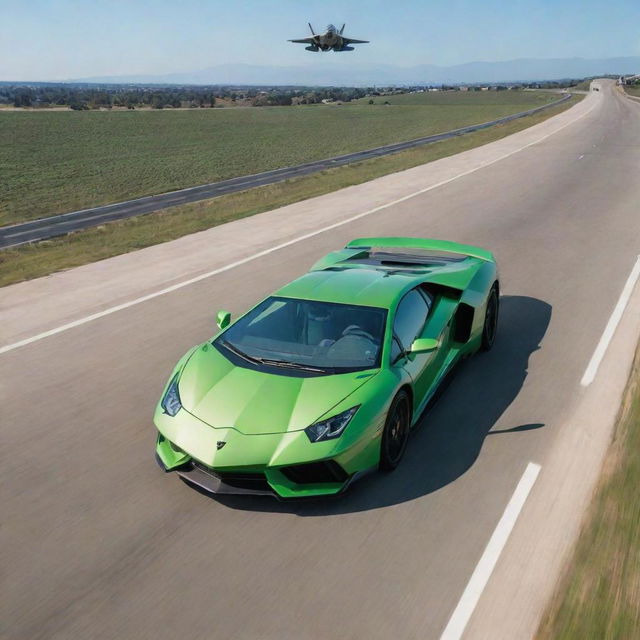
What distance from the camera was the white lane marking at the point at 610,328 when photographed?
7.74 metres

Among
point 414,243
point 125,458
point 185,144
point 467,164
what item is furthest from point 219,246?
point 185,144

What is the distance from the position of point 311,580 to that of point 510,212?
47.3ft

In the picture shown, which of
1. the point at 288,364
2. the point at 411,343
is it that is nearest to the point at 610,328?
the point at 411,343

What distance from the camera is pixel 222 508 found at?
520 cm

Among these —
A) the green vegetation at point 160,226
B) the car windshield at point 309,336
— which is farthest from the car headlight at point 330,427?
the green vegetation at point 160,226

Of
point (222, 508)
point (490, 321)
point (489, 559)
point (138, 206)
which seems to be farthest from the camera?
point (138, 206)

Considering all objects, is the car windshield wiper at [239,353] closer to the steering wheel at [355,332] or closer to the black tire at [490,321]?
the steering wheel at [355,332]

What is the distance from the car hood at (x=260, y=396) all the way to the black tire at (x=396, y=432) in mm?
349

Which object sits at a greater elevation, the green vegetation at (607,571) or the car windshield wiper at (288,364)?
the car windshield wiper at (288,364)

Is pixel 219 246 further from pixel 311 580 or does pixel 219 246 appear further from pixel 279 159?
pixel 279 159

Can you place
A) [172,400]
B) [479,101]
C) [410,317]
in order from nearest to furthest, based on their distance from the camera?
[172,400] → [410,317] → [479,101]

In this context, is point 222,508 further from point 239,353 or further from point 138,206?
point 138,206

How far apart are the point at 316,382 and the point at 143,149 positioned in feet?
165

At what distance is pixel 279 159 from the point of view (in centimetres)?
4288
